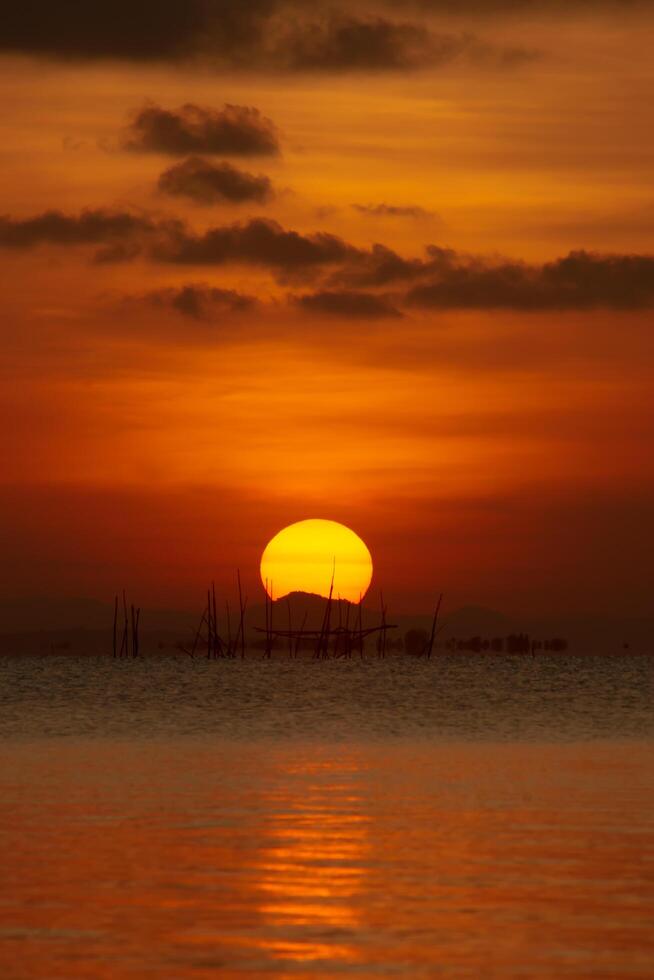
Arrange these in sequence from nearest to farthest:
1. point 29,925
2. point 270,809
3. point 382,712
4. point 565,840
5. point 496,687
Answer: point 29,925 < point 565,840 < point 270,809 < point 382,712 < point 496,687

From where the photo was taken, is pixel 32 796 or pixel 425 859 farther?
pixel 32 796

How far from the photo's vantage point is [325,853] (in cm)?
1711

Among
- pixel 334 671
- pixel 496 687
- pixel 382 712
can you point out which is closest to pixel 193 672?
pixel 334 671

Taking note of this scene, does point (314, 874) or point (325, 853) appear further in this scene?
point (325, 853)

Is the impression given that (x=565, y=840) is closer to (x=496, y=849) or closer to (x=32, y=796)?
(x=496, y=849)

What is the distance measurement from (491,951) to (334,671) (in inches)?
2564

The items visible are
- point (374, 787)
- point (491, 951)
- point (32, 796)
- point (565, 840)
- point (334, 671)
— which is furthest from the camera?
point (334, 671)

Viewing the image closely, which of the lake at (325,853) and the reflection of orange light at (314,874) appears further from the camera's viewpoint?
the reflection of orange light at (314,874)

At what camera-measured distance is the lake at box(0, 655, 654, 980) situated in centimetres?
1245

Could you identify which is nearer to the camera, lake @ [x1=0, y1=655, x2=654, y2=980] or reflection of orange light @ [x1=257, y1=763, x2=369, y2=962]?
lake @ [x1=0, y1=655, x2=654, y2=980]

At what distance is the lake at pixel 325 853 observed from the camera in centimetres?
1245

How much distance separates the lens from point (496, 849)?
17578mm

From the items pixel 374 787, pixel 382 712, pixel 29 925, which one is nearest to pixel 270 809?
pixel 374 787

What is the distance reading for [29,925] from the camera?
1334 cm
